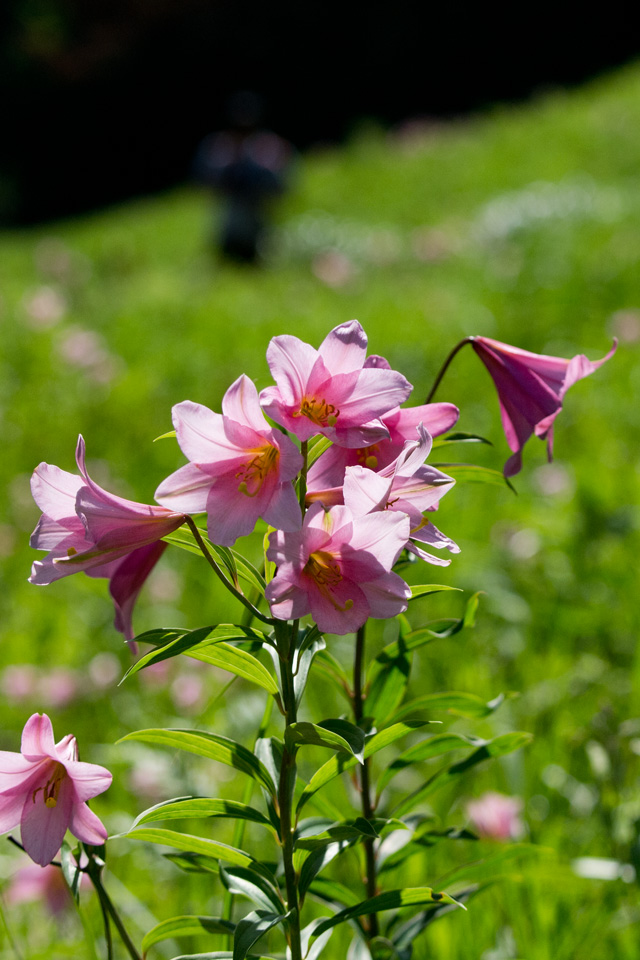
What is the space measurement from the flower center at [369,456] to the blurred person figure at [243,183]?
7.47 m

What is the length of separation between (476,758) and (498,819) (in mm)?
499

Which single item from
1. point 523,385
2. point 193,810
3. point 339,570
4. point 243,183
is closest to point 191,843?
point 193,810

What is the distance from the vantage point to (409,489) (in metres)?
0.63

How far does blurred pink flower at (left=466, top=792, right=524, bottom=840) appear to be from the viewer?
48.2 inches

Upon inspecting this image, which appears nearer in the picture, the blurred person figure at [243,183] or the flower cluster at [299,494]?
the flower cluster at [299,494]

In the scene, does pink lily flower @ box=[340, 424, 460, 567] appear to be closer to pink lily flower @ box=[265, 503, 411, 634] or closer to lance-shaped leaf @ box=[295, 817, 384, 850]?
pink lily flower @ box=[265, 503, 411, 634]

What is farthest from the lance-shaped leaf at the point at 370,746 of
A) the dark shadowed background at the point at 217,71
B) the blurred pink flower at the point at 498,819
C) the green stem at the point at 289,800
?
the dark shadowed background at the point at 217,71

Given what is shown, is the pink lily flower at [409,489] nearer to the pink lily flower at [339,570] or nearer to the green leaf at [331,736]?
the pink lily flower at [339,570]

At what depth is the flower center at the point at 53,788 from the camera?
2.06ft

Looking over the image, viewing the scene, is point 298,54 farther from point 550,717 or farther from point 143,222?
point 550,717

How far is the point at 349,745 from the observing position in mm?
590

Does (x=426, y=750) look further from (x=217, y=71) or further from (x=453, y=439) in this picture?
(x=217, y=71)

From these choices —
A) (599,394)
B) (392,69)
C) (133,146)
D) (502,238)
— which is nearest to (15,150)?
(133,146)

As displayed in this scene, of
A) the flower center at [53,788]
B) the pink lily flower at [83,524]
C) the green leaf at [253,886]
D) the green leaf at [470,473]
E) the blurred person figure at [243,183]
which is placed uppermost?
the pink lily flower at [83,524]
